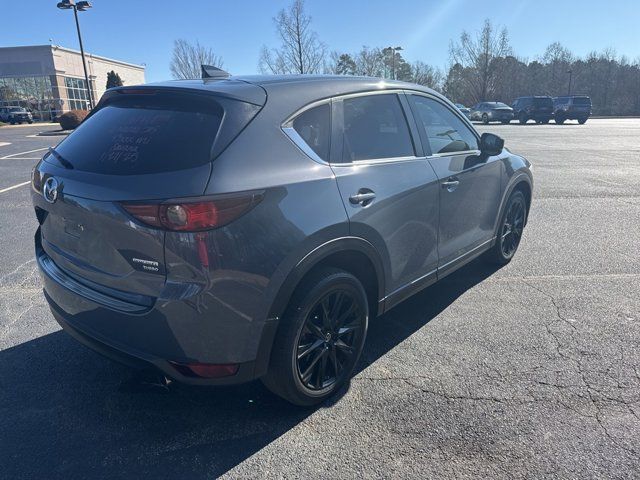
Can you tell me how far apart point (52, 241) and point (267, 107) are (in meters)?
1.49

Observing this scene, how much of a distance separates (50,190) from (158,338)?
1.10 m

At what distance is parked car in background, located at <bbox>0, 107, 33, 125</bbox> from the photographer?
48688mm

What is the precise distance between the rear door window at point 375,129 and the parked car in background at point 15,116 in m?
55.8

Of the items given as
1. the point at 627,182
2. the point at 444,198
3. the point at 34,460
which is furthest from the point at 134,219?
the point at 627,182

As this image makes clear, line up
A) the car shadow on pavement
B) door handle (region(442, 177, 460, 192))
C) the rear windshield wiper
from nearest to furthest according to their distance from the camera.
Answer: the car shadow on pavement, the rear windshield wiper, door handle (region(442, 177, 460, 192))

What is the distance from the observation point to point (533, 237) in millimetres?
6191

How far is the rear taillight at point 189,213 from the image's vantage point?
2141 mm

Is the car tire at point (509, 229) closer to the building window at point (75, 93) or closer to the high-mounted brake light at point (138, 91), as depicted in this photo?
the high-mounted brake light at point (138, 91)

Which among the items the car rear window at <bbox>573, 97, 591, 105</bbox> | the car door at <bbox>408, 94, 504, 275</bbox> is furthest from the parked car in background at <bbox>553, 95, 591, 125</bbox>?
the car door at <bbox>408, 94, 504, 275</bbox>

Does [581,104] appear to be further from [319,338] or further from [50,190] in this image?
[50,190]

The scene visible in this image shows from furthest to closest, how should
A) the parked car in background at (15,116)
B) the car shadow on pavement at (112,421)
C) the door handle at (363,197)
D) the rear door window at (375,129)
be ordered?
the parked car in background at (15,116) < the rear door window at (375,129) < the door handle at (363,197) < the car shadow on pavement at (112,421)

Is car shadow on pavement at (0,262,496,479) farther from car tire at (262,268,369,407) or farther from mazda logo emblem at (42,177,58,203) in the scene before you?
mazda logo emblem at (42,177,58,203)

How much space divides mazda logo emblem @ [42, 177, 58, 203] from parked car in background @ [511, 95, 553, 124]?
3794cm

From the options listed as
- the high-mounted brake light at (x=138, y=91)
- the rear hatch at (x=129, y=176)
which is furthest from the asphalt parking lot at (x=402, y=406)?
the high-mounted brake light at (x=138, y=91)
